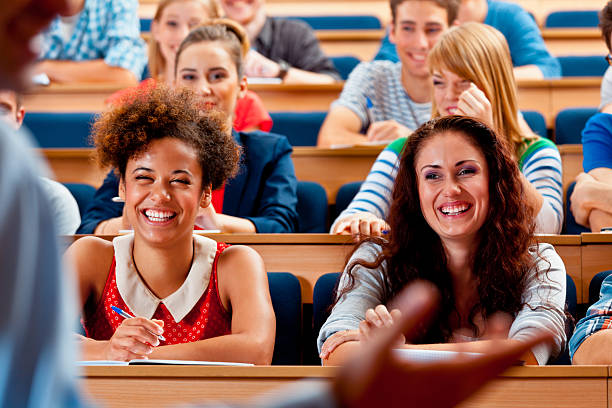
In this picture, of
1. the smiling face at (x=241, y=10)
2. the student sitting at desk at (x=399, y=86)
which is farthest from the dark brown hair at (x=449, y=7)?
the smiling face at (x=241, y=10)

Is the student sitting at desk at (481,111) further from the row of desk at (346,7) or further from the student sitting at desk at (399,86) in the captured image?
the row of desk at (346,7)

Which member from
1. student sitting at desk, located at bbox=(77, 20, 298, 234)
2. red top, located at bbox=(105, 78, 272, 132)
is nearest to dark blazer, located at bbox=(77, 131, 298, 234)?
student sitting at desk, located at bbox=(77, 20, 298, 234)

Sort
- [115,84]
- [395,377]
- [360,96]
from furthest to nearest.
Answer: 1. [115,84]
2. [360,96]
3. [395,377]

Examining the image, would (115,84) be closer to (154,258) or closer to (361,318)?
(154,258)

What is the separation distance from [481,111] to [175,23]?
3.30 feet

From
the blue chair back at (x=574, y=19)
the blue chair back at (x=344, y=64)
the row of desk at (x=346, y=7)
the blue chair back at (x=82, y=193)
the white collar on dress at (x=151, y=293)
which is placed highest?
the row of desk at (x=346, y=7)

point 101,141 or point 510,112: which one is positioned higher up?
point 510,112

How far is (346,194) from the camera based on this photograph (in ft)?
5.26

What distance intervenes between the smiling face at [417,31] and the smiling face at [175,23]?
1.70ft

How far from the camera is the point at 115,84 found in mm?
2158

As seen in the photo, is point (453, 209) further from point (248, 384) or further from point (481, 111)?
point (248, 384)

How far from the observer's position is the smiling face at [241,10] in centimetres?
230

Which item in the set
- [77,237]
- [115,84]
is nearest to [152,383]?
[77,237]

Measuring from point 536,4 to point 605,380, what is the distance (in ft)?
9.05
